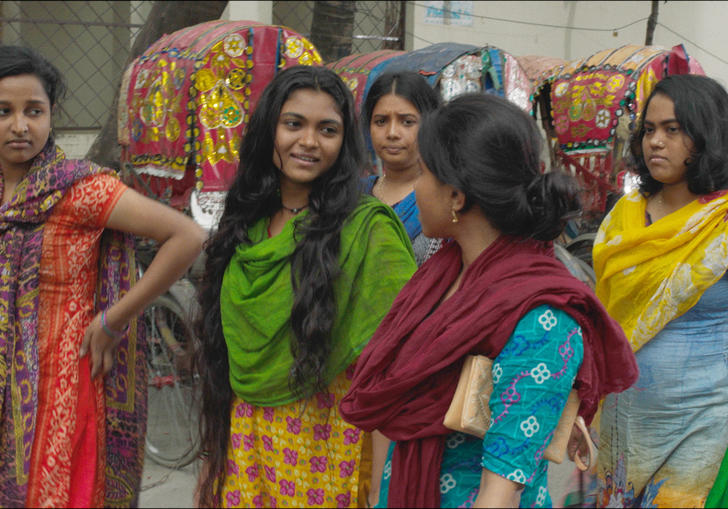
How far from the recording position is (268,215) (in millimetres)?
2383

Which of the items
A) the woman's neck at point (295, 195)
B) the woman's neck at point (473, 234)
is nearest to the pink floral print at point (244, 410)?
the woman's neck at point (295, 195)

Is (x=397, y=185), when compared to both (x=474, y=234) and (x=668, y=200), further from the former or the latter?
(x=474, y=234)

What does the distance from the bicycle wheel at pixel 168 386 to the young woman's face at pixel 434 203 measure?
2994 millimetres

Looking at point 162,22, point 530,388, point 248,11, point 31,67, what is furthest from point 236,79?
point 248,11

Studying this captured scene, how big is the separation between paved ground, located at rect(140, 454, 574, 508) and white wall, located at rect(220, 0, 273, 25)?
4342 mm

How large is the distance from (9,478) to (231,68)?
85.2 inches

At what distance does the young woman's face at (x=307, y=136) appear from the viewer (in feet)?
7.45

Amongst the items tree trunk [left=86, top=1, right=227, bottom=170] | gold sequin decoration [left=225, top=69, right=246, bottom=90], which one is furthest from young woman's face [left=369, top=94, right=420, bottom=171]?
tree trunk [left=86, top=1, right=227, bottom=170]

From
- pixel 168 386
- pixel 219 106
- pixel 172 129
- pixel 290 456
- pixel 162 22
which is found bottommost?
pixel 168 386

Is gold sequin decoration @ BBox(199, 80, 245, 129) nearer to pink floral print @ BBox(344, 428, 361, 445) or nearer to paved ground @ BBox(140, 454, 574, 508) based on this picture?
paved ground @ BBox(140, 454, 574, 508)

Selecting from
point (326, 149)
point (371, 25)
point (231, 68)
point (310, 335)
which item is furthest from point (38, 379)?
point (371, 25)

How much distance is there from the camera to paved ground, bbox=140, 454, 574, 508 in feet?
13.1

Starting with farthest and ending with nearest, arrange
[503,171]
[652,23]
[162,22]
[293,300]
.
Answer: [652,23]
[162,22]
[293,300]
[503,171]

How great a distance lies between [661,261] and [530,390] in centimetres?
156
